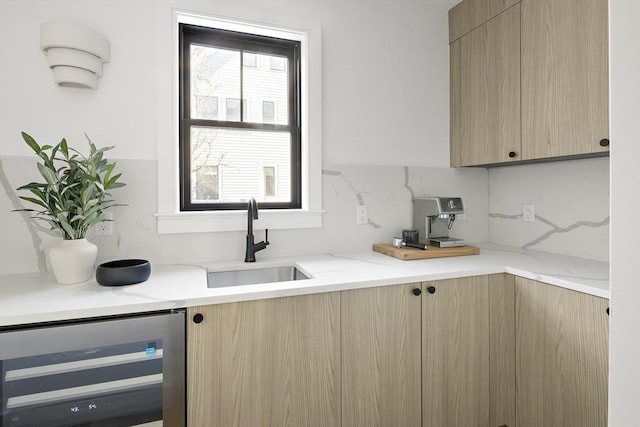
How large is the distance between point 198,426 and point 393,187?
1.68 meters

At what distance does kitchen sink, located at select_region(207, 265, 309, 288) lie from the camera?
Answer: 1.79 m

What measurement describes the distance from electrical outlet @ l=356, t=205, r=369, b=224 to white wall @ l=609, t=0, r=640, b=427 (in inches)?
64.8

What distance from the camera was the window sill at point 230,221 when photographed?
6.05 feet

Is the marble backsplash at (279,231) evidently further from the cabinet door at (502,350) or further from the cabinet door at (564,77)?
the cabinet door at (502,350)

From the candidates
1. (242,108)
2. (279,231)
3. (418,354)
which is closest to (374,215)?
(279,231)

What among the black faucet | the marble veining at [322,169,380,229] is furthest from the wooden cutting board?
the black faucet


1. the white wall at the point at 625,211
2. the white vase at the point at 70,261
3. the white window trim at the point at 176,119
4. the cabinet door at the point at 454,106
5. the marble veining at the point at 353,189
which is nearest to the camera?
the white wall at the point at 625,211

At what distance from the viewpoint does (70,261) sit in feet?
4.65

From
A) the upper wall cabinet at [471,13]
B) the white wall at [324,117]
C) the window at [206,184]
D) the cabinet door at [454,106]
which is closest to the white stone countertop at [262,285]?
the white wall at [324,117]

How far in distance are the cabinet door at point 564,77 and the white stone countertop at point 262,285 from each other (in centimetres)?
58

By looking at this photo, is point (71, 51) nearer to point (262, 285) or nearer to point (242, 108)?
point (242, 108)

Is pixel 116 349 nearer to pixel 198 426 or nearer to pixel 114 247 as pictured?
pixel 198 426

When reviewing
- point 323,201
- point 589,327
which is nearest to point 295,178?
point 323,201

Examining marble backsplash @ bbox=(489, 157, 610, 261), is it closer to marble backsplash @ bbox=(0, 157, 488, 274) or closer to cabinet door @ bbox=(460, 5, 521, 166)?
marble backsplash @ bbox=(0, 157, 488, 274)
